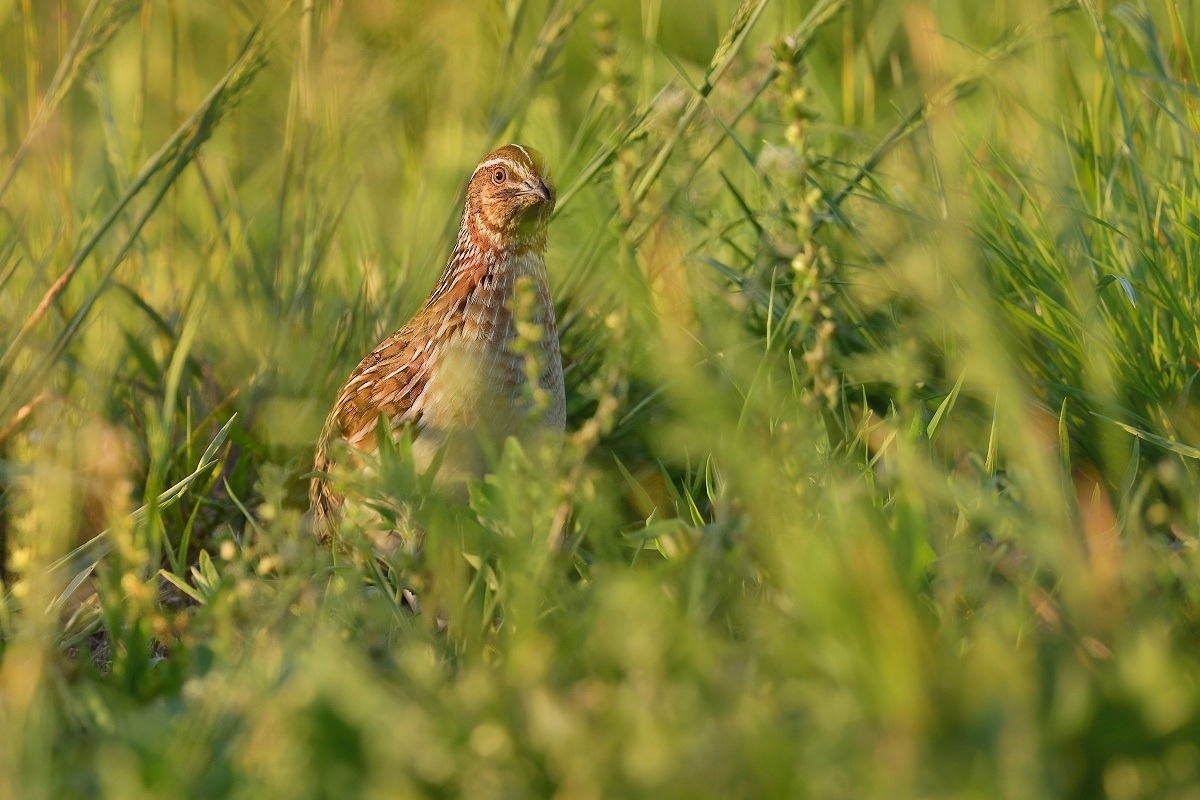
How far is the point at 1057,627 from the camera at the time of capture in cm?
217

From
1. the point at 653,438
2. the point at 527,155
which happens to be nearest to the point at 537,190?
the point at 527,155

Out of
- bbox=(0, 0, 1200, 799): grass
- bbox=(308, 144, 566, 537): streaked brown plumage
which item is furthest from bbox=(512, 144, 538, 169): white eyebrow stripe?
bbox=(0, 0, 1200, 799): grass

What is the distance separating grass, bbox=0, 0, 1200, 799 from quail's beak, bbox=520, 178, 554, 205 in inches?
3.6

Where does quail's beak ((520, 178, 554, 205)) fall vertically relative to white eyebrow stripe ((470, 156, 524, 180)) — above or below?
below

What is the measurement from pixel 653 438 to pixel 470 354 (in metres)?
0.53

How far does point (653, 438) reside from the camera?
3645 mm

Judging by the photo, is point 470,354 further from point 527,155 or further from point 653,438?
point 527,155

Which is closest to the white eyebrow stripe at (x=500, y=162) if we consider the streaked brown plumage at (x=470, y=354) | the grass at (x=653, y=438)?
the streaked brown plumage at (x=470, y=354)

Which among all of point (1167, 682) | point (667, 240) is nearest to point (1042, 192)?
point (667, 240)

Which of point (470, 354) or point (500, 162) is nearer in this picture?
point (470, 354)

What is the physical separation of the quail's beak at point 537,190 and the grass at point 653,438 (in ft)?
0.30

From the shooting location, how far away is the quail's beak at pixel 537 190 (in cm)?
371

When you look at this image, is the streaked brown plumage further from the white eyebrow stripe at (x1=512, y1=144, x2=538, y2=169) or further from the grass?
the grass

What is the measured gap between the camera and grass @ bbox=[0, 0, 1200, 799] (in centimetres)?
170
